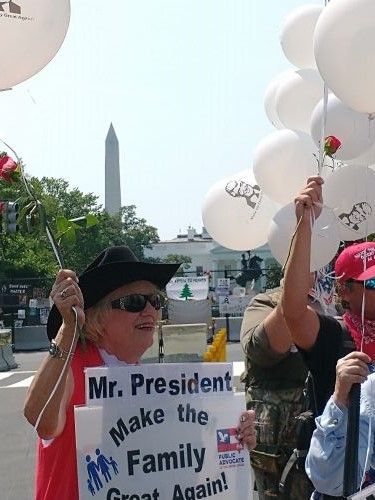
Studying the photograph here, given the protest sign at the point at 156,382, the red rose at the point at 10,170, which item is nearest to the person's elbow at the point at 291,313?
the protest sign at the point at 156,382

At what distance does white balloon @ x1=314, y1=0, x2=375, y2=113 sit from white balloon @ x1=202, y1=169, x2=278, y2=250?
1620 mm

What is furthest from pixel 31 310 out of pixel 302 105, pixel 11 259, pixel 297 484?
pixel 297 484

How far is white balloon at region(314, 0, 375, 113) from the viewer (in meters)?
3.79

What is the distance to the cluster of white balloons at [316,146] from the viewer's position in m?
3.83

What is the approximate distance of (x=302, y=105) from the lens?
5.54 m

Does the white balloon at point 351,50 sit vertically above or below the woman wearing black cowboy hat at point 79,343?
above

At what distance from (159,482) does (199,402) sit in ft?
0.85

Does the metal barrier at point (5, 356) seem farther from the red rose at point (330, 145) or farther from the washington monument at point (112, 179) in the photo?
the washington monument at point (112, 179)

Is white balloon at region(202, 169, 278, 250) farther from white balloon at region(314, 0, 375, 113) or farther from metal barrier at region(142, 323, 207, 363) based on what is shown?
metal barrier at region(142, 323, 207, 363)

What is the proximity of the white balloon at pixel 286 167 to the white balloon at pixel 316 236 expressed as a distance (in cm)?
64

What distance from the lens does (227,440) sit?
232cm

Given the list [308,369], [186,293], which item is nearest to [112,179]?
[186,293]

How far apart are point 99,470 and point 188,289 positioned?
64.8ft

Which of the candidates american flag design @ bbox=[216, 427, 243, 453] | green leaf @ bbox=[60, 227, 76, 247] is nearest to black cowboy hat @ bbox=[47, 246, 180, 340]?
green leaf @ bbox=[60, 227, 76, 247]
